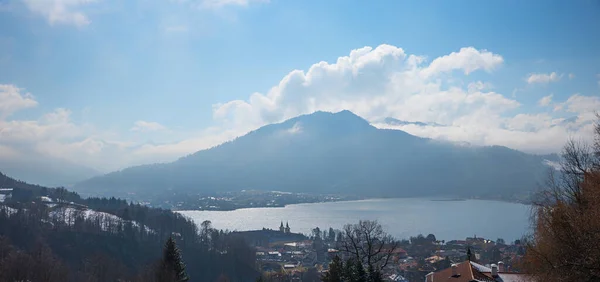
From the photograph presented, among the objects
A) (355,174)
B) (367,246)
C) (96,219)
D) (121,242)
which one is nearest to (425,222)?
(121,242)

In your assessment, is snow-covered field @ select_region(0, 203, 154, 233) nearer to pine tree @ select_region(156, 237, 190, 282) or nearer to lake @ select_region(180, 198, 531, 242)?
lake @ select_region(180, 198, 531, 242)

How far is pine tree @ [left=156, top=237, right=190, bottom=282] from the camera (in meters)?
13.8

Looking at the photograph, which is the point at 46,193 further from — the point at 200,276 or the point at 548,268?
the point at 548,268

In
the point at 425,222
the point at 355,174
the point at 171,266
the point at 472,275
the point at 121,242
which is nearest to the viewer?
the point at 472,275

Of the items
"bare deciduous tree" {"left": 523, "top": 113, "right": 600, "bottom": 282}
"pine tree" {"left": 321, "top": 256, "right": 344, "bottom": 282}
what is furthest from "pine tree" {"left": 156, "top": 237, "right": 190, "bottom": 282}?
"bare deciduous tree" {"left": 523, "top": 113, "right": 600, "bottom": 282}

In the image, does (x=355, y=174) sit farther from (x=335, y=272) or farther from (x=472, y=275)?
(x=472, y=275)

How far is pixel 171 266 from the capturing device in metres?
14.1

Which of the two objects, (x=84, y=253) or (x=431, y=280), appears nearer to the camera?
(x=431, y=280)

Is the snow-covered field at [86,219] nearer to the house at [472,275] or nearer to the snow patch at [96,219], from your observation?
the snow patch at [96,219]

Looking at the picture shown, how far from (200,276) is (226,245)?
5031 mm

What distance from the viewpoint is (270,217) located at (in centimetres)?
8612

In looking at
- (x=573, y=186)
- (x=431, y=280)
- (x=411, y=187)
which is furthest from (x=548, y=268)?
(x=411, y=187)

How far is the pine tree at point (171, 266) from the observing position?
45.4ft

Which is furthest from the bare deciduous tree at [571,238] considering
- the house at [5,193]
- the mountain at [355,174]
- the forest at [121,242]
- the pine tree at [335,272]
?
the mountain at [355,174]
